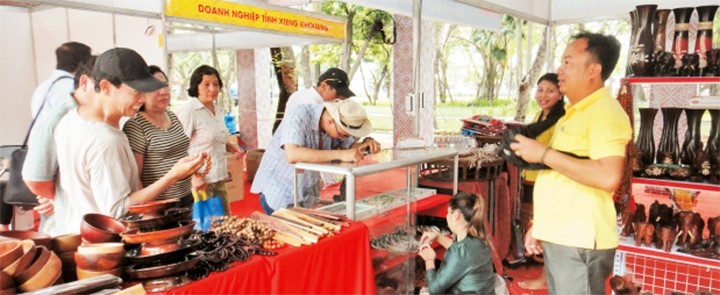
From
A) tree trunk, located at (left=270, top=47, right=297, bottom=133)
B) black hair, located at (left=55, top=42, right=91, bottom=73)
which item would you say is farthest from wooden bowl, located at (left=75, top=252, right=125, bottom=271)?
tree trunk, located at (left=270, top=47, right=297, bottom=133)

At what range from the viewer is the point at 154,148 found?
2564mm

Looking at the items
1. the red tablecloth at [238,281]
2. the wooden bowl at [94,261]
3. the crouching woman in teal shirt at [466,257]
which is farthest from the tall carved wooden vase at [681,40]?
the wooden bowl at [94,261]

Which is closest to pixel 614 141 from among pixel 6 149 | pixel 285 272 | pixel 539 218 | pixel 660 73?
pixel 539 218

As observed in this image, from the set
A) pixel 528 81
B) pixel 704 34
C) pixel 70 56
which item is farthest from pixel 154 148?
pixel 528 81

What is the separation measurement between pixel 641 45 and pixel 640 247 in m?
1.37

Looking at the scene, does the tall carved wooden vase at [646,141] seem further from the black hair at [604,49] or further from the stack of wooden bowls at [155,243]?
the stack of wooden bowls at [155,243]

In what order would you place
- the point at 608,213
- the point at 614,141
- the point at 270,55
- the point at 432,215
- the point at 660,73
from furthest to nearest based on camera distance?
the point at 270,55, the point at 432,215, the point at 660,73, the point at 608,213, the point at 614,141

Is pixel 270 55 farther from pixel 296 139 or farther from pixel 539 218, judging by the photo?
pixel 539 218

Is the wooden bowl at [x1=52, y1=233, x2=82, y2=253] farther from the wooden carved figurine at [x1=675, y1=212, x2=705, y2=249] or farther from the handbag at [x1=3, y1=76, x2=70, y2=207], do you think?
the wooden carved figurine at [x1=675, y1=212, x2=705, y2=249]

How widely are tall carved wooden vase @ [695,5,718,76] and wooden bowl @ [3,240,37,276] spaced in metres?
→ 3.67

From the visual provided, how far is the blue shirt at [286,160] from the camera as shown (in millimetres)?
2803

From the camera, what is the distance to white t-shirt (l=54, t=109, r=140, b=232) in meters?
1.87

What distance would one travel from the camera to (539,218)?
7.68 ft

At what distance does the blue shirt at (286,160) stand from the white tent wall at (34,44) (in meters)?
1.43
